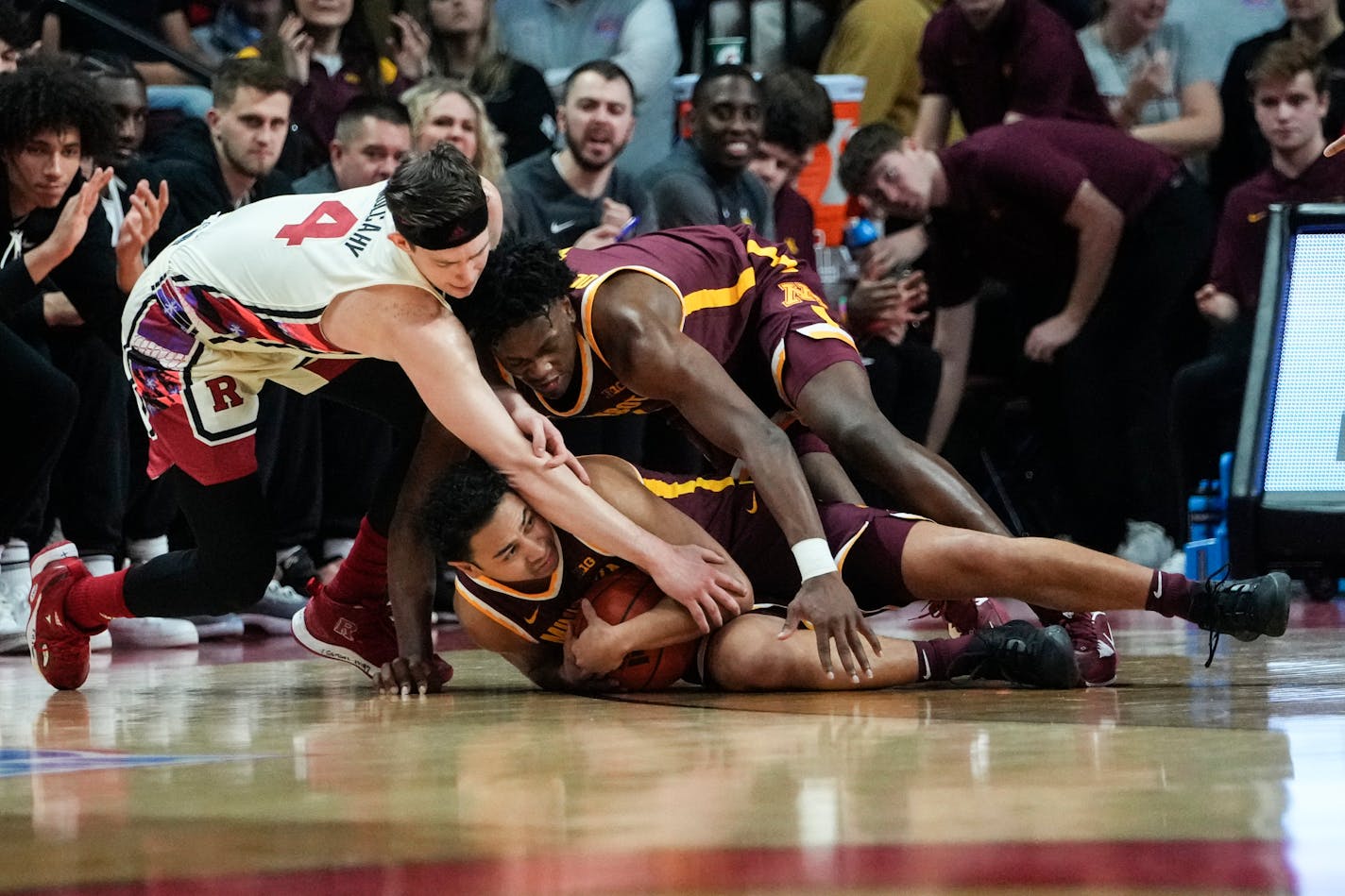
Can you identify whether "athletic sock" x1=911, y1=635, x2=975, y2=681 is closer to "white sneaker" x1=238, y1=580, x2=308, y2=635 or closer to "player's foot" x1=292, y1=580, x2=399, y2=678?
"player's foot" x1=292, y1=580, x2=399, y2=678

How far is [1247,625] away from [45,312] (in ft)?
12.8

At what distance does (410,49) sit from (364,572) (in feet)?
11.1

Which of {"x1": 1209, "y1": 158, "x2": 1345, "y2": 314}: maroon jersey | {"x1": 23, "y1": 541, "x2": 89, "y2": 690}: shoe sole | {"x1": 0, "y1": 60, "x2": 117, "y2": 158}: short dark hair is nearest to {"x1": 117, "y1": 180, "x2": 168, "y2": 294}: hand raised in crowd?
{"x1": 0, "y1": 60, "x2": 117, "y2": 158}: short dark hair

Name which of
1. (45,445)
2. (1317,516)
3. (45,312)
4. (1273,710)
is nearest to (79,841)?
(1273,710)

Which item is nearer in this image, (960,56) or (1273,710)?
(1273,710)

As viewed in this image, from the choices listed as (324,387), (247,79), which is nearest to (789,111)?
(247,79)

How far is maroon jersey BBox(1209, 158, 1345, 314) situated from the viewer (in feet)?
21.5

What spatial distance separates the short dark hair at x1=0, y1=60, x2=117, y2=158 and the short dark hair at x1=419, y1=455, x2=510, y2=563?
7.56 feet

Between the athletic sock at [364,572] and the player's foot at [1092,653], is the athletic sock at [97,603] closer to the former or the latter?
the athletic sock at [364,572]

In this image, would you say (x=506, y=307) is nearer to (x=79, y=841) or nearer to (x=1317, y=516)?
(x=79, y=841)

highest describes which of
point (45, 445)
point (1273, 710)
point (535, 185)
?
point (535, 185)

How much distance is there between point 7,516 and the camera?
17.8 ft

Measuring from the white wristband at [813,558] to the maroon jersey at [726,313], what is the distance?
2.06 feet

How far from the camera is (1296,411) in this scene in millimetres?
5535
